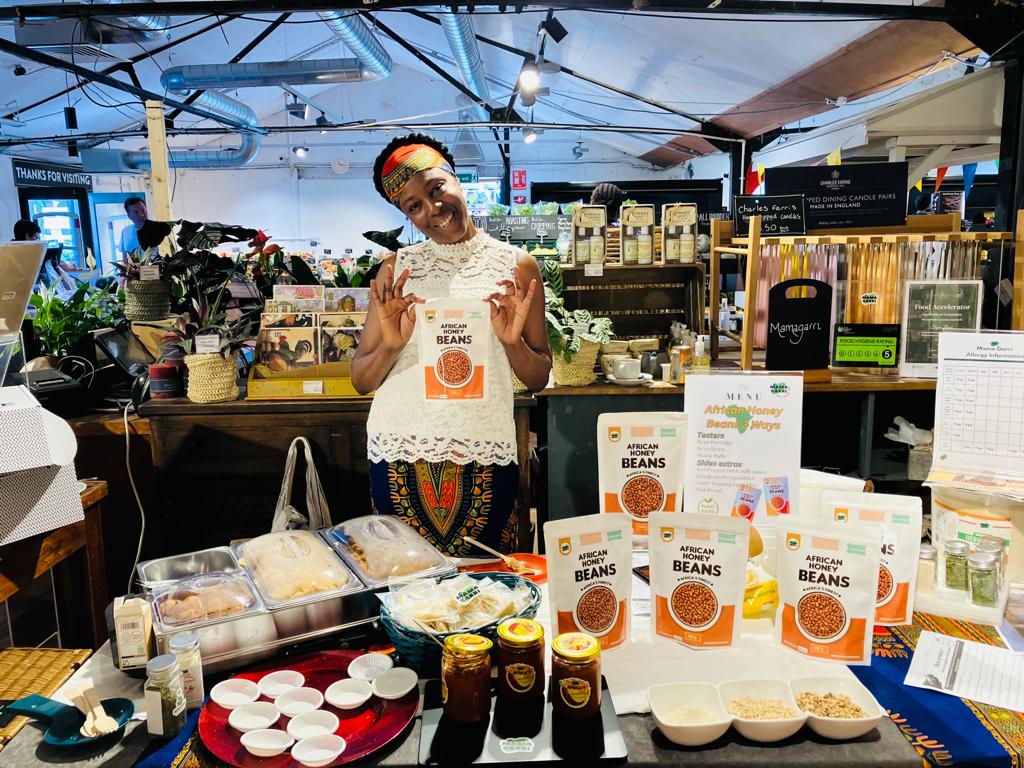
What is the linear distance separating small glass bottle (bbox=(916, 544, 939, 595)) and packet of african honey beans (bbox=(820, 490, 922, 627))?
177mm

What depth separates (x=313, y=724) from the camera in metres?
→ 1.16

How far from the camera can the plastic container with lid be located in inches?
59.6

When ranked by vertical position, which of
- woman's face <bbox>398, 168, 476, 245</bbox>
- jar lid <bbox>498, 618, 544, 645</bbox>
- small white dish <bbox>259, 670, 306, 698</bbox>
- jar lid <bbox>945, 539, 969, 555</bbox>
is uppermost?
woman's face <bbox>398, 168, 476, 245</bbox>

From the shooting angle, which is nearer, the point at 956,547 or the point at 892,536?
the point at 892,536

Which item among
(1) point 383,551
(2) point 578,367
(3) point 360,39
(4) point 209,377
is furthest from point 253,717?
(3) point 360,39

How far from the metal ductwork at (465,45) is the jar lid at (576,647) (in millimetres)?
6079

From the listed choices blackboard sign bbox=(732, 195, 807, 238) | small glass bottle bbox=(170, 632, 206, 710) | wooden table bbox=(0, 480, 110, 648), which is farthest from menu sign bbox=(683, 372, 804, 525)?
blackboard sign bbox=(732, 195, 807, 238)

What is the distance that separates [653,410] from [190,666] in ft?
8.98

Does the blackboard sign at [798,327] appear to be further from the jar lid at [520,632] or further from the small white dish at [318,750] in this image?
the small white dish at [318,750]

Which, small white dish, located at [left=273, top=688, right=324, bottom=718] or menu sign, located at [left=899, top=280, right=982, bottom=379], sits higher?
menu sign, located at [left=899, top=280, right=982, bottom=379]

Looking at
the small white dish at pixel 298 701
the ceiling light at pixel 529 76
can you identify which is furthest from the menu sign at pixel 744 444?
the ceiling light at pixel 529 76

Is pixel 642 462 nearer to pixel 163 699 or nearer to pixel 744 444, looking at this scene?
pixel 744 444

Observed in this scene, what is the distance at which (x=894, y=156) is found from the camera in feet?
15.3

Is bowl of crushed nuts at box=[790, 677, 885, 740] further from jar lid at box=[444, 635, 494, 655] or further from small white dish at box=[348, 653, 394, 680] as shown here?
small white dish at box=[348, 653, 394, 680]
